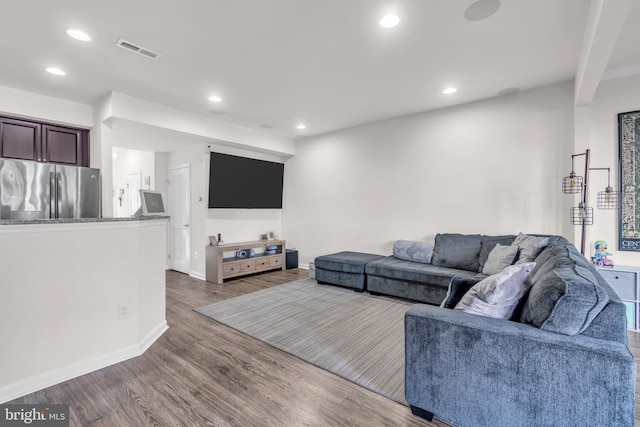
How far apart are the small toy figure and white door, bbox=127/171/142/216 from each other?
25.5ft

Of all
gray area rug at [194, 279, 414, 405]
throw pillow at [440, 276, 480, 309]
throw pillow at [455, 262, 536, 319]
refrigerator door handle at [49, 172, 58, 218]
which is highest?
refrigerator door handle at [49, 172, 58, 218]

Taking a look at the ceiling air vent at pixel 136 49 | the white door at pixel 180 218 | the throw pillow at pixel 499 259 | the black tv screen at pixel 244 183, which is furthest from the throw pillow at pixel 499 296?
the white door at pixel 180 218

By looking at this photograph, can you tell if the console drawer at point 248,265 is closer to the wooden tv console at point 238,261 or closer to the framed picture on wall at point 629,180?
the wooden tv console at point 238,261

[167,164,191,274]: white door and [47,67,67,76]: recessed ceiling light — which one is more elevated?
[47,67,67,76]: recessed ceiling light

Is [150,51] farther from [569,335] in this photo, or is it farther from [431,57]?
[569,335]

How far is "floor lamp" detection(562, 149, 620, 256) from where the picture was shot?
10.1ft

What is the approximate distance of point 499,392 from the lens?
4.72 feet

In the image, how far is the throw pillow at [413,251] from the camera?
4195 millimetres

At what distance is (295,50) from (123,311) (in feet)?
9.13

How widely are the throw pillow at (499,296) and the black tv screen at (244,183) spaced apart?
14.5 feet

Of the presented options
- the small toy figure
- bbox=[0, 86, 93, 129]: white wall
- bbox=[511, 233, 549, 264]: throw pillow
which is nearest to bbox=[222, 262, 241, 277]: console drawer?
bbox=[0, 86, 93, 129]: white wall

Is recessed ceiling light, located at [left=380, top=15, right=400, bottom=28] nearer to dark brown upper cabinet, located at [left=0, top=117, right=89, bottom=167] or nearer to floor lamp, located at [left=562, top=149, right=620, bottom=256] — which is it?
floor lamp, located at [left=562, top=149, right=620, bottom=256]

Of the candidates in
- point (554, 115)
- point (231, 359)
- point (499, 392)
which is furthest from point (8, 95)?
point (554, 115)

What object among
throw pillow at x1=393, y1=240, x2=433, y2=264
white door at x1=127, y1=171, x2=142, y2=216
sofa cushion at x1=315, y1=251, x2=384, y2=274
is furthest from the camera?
white door at x1=127, y1=171, x2=142, y2=216
